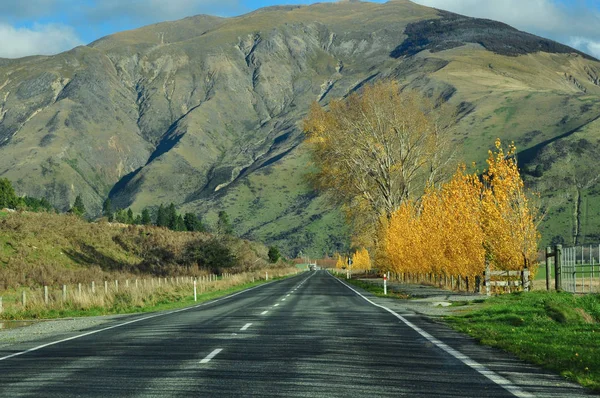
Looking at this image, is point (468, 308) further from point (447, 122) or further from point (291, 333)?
point (447, 122)

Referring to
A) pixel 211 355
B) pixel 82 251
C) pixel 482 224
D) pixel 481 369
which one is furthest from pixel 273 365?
pixel 82 251

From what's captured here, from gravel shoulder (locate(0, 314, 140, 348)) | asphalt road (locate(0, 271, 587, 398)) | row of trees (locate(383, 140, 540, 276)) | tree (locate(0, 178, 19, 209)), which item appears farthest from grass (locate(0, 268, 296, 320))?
tree (locate(0, 178, 19, 209))

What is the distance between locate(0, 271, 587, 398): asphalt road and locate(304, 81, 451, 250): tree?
3762 centimetres

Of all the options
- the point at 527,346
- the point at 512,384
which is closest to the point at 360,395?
the point at 512,384

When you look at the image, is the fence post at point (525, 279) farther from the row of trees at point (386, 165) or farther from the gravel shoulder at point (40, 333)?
the gravel shoulder at point (40, 333)

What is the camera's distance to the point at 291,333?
59.7 feet

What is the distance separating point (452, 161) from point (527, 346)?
45.1 meters

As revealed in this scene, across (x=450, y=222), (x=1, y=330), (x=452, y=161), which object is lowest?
(x=1, y=330)

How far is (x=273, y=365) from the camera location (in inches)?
488

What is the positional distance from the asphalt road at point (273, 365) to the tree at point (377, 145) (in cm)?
3762

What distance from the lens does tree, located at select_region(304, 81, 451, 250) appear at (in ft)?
187

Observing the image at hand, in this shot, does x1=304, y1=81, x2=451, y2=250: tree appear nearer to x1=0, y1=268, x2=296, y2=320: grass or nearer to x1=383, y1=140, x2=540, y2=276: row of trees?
x1=383, y1=140, x2=540, y2=276: row of trees

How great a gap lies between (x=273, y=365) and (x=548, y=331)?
295 inches

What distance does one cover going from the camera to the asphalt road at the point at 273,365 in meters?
10.0
